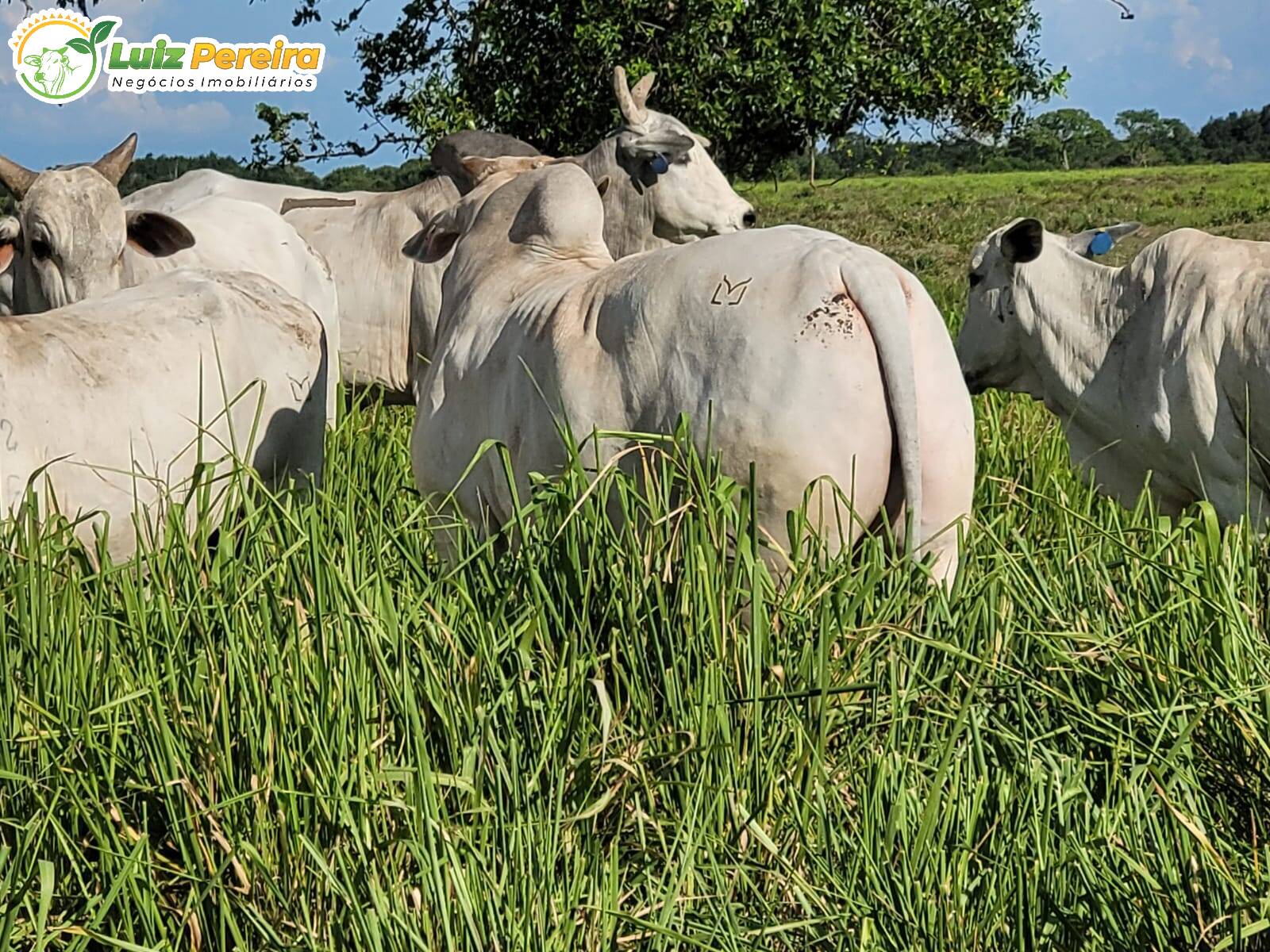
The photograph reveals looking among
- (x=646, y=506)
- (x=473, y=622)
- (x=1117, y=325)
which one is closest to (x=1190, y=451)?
(x=1117, y=325)

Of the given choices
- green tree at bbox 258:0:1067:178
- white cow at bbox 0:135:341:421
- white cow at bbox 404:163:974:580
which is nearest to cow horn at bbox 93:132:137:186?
white cow at bbox 0:135:341:421

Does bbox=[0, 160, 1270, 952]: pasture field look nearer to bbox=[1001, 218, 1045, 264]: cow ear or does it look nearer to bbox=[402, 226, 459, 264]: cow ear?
bbox=[402, 226, 459, 264]: cow ear

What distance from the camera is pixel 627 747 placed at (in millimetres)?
2781

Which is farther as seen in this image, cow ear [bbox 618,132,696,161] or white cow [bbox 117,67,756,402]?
cow ear [bbox 618,132,696,161]

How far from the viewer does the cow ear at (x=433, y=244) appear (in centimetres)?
505

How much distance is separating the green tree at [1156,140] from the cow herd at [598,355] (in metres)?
53.9

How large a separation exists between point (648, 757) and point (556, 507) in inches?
→ 25.0

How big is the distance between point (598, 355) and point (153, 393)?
4.80 feet

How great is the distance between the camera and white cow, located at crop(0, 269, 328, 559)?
425 centimetres


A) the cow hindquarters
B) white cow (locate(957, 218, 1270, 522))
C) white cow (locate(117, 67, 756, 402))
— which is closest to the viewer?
the cow hindquarters

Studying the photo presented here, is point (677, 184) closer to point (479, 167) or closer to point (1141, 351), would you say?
point (1141, 351)

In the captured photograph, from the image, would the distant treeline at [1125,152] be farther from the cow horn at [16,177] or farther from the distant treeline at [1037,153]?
the cow horn at [16,177]

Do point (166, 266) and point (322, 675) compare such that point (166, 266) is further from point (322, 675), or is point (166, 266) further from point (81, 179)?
point (322, 675)

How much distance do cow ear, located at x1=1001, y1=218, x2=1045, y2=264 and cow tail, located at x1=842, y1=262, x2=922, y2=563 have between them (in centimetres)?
312
